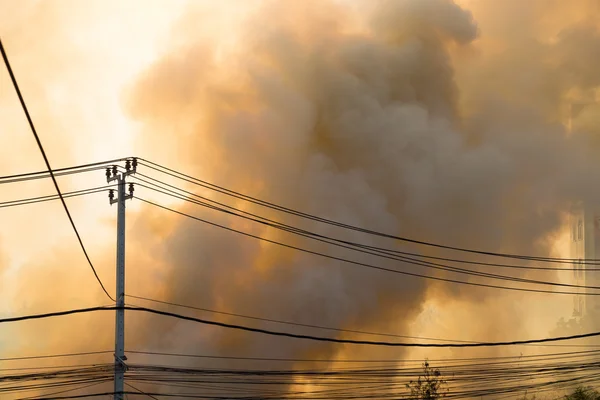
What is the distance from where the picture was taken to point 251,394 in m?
41.2

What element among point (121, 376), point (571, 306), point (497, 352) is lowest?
point (121, 376)

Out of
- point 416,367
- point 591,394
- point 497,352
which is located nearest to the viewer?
point 416,367

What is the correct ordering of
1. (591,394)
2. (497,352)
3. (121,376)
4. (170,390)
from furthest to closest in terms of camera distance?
1. (497,352)
2. (591,394)
3. (170,390)
4. (121,376)

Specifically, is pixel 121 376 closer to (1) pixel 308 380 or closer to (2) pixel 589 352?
(1) pixel 308 380

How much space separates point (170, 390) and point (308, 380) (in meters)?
11.5

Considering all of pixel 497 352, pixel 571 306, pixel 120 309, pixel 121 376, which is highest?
pixel 571 306

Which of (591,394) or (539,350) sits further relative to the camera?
(539,350)

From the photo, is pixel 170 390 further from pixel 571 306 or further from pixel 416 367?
pixel 571 306

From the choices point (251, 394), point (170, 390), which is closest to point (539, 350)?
point (251, 394)

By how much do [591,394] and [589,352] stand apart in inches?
305

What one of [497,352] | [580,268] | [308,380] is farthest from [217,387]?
[580,268]

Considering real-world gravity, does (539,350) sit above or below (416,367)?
above

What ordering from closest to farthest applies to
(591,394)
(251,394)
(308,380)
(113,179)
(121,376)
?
1. (121,376)
2. (113,179)
3. (251,394)
4. (308,380)
5. (591,394)

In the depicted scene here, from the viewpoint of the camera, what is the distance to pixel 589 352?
65938mm
